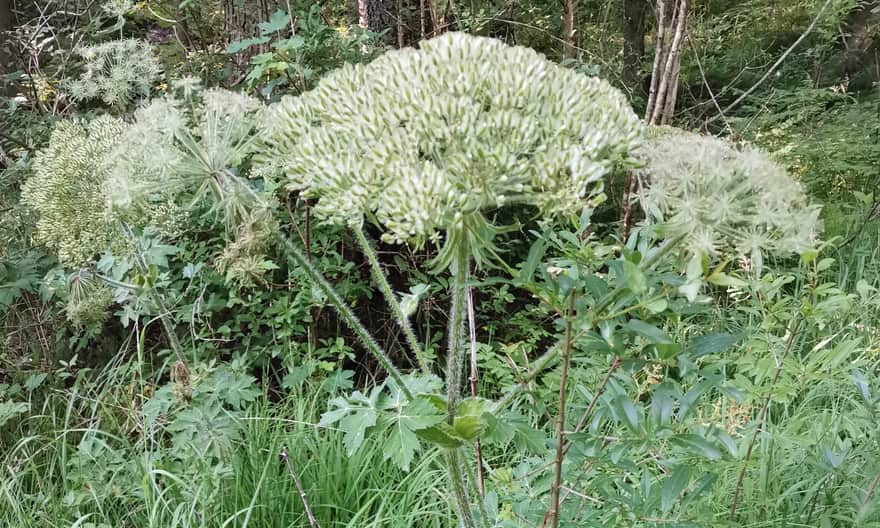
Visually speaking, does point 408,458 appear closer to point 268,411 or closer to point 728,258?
point 728,258

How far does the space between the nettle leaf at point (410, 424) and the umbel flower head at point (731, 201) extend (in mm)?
573

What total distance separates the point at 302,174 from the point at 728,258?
2.59ft

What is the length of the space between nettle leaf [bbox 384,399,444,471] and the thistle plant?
0.86 ft

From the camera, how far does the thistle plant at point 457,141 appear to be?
111cm

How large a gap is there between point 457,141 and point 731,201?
0.48 meters

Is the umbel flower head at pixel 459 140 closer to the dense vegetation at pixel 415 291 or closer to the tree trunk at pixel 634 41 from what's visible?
the dense vegetation at pixel 415 291

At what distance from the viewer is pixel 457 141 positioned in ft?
3.68

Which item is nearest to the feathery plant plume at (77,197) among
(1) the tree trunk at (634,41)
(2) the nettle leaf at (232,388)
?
(2) the nettle leaf at (232,388)

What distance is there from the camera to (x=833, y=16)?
6.63m

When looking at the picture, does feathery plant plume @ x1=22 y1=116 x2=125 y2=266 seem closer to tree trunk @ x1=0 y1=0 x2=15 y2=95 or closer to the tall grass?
the tall grass

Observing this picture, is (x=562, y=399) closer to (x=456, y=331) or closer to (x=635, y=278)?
(x=456, y=331)

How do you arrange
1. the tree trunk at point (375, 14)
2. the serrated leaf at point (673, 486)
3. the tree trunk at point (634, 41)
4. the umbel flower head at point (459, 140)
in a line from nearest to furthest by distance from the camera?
the umbel flower head at point (459, 140) < the serrated leaf at point (673, 486) < the tree trunk at point (375, 14) < the tree trunk at point (634, 41)

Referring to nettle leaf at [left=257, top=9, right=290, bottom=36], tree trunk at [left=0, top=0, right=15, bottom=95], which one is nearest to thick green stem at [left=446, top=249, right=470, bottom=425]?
nettle leaf at [left=257, top=9, right=290, bottom=36]

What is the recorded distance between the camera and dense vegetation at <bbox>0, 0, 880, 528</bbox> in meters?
1.17
